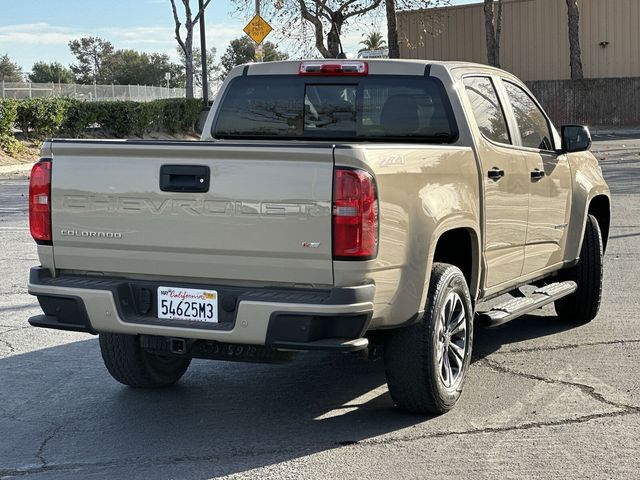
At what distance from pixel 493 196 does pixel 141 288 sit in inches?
89.9

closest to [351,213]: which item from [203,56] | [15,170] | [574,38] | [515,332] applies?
[515,332]

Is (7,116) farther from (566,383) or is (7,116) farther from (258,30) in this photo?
(566,383)

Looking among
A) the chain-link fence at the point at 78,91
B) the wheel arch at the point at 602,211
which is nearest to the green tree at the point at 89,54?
the chain-link fence at the point at 78,91

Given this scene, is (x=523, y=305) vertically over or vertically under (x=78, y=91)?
under

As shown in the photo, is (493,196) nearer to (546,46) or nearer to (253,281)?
(253,281)

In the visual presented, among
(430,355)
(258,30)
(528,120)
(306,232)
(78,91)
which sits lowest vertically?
(430,355)

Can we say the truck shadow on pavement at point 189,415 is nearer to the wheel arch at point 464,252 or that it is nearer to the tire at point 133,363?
the tire at point 133,363

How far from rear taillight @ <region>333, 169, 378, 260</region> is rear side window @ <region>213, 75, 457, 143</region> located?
1.60 m

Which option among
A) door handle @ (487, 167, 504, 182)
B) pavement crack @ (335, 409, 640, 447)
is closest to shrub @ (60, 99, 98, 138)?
door handle @ (487, 167, 504, 182)

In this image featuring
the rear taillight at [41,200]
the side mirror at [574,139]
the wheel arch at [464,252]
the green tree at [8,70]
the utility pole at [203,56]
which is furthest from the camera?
the green tree at [8,70]

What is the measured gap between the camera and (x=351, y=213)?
16.8ft

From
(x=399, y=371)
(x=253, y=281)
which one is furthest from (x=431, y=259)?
(x=253, y=281)

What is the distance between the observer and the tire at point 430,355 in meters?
5.72

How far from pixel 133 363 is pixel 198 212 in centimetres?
148
